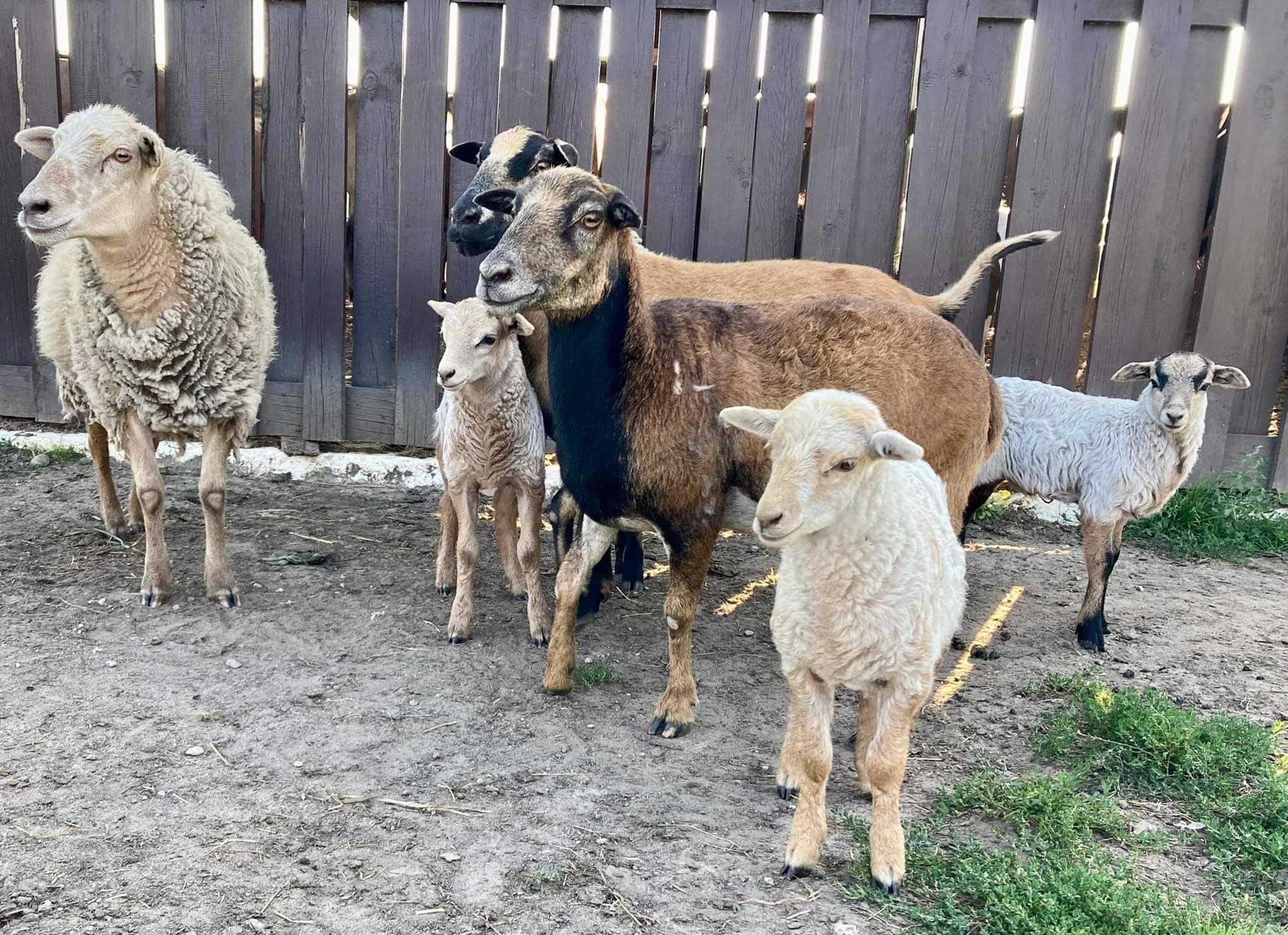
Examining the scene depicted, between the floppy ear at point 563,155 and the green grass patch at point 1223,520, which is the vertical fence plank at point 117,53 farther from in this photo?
the green grass patch at point 1223,520

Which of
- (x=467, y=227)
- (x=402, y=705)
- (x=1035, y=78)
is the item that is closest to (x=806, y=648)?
(x=402, y=705)

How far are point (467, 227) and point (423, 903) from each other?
3.13 metres

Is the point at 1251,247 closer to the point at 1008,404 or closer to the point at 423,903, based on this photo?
the point at 1008,404

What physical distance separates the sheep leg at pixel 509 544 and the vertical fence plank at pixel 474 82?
1.85 metres

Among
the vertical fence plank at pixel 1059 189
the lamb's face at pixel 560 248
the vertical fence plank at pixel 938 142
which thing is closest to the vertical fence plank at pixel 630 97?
the vertical fence plank at pixel 938 142

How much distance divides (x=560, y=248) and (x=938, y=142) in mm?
3491

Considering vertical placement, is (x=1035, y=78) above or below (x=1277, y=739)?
above

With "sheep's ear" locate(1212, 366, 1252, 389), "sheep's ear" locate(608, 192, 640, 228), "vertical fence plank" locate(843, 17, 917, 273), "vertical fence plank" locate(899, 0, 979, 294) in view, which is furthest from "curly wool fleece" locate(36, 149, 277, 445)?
"sheep's ear" locate(1212, 366, 1252, 389)

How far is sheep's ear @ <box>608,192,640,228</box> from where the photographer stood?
142 inches

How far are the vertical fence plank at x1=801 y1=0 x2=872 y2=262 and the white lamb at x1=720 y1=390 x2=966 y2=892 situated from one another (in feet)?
11.6

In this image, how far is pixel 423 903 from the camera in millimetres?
2736

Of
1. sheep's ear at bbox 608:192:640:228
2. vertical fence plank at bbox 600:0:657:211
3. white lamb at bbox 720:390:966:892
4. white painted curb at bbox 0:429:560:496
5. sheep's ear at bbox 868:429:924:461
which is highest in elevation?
vertical fence plank at bbox 600:0:657:211

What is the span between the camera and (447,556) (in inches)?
200

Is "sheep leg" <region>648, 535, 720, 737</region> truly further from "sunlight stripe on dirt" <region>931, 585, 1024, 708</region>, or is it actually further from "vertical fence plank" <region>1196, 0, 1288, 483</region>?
"vertical fence plank" <region>1196, 0, 1288, 483</region>
